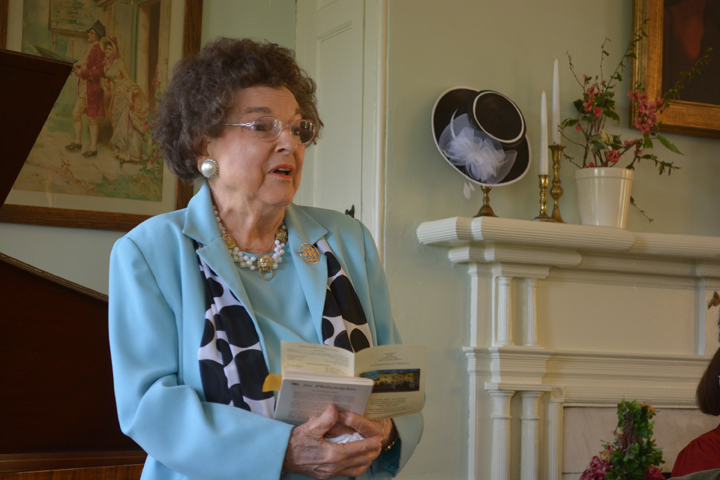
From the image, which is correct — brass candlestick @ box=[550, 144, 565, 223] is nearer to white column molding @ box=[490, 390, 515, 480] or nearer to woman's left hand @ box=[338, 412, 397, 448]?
white column molding @ box=[490, 390, 515, 480]

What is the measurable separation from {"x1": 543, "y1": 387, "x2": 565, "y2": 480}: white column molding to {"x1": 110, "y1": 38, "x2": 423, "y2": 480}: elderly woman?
1.42 meters

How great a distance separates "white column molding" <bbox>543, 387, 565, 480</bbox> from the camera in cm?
279

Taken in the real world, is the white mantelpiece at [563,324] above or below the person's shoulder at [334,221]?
below

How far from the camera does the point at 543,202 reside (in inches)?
112

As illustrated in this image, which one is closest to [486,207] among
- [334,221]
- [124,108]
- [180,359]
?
[334,221]

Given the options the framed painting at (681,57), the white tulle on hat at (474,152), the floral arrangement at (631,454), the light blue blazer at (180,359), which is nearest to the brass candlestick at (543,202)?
the white tulle on hat at (474,152)

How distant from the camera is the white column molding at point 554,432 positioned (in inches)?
110

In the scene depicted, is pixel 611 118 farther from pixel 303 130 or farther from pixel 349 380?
pixel 349 380

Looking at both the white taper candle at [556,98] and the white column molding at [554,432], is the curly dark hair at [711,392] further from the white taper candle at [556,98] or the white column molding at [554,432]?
the white taper candle at [556,98]

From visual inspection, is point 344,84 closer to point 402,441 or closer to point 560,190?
point 560,190

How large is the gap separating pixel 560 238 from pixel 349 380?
1.71 meters

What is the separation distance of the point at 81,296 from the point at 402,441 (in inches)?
41.3

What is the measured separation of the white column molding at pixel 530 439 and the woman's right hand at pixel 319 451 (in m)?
1.63

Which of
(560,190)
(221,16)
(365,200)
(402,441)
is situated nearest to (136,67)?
(221,16)
